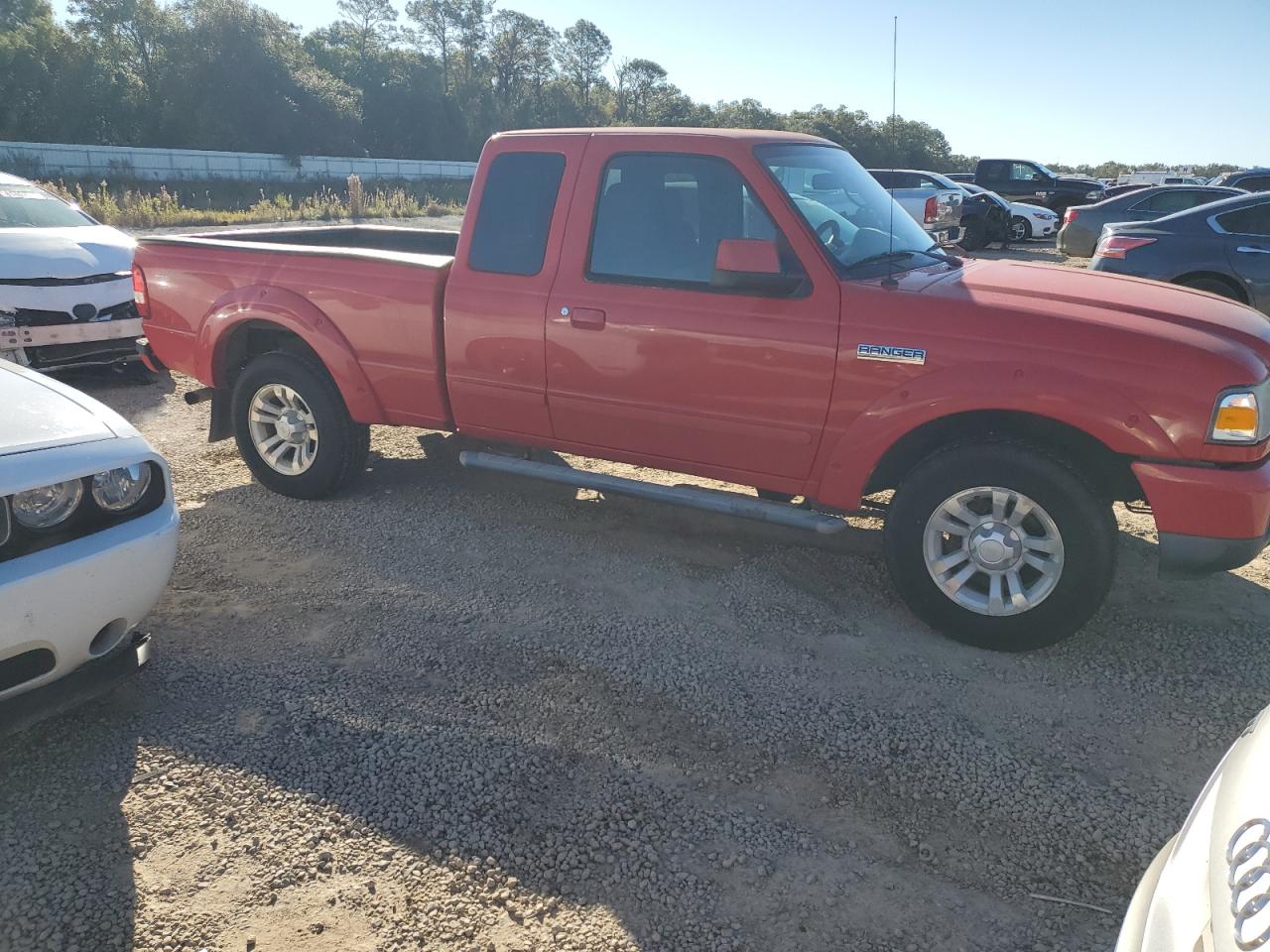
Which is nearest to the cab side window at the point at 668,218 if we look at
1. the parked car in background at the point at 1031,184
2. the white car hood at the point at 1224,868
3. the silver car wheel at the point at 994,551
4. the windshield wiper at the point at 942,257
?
the windshield wiper at the point at 942,257

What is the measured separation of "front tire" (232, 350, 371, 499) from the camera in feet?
16.6

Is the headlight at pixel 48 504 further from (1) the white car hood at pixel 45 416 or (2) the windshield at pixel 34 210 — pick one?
(2) the windshield at pixel 34 210

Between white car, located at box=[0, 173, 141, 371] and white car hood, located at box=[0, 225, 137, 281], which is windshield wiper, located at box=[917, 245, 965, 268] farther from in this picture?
white car, located at box=[0, 173, 141, 371]

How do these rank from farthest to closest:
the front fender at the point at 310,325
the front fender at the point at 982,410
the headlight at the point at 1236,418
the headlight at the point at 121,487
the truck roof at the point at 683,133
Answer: the front fender at the point at 310,325, the truck roof at the point at 683,133, the front fender at the point at 982,410, the headlight at the point at 1236,418, the headlight at the point at 121,487

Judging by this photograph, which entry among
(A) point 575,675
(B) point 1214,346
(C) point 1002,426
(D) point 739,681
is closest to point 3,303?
(A) point 575,675

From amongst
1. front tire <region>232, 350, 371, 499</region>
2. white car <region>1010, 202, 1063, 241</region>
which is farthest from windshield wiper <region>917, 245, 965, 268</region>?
white car <region>1010, 202, 1063, 241</region>

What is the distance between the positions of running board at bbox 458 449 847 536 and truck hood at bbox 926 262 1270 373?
1.10 metres

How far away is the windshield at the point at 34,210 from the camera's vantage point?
25.4 feet

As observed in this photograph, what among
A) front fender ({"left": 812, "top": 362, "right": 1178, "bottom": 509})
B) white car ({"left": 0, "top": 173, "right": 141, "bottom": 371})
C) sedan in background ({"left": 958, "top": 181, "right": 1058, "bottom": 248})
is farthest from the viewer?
sedan in background ({"left": 958, "top": 181, "right": 1058, "bottom": 248})

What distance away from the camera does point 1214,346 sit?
3.31 meters

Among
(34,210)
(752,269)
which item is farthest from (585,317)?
(34,210)

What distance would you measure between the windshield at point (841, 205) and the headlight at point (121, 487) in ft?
9.24

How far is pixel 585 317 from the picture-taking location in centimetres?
425

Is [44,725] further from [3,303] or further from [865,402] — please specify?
[3,303]
